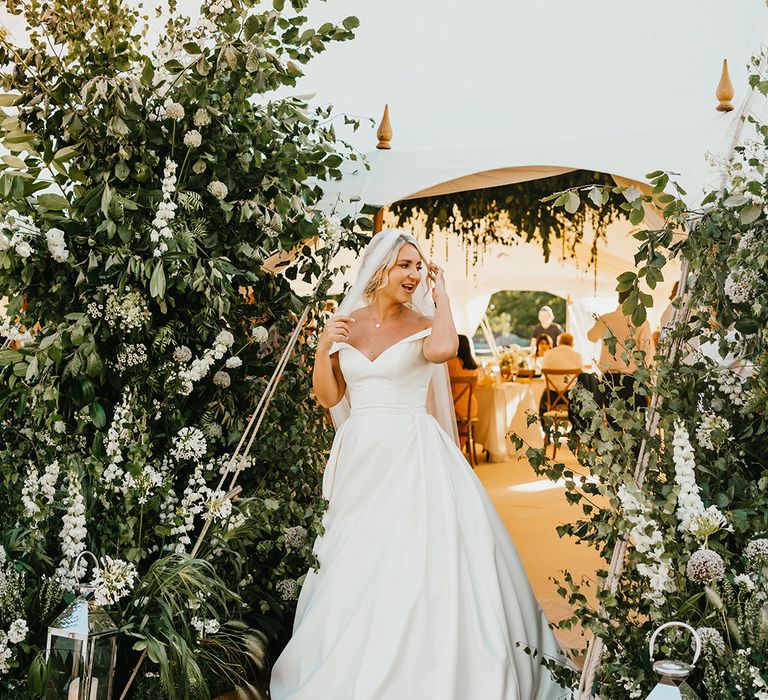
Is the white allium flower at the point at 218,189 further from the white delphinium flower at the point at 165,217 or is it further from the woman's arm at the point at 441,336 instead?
the woman's arm at the point at 441,336

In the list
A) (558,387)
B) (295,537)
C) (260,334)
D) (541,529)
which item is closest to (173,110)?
(260,334)

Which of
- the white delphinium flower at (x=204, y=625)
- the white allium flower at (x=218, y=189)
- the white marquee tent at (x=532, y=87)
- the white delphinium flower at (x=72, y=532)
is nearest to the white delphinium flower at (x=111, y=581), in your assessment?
the white delphinium flower at (x=72, y=532)

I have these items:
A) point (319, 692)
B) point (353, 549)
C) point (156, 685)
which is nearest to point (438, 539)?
point (353, 549)

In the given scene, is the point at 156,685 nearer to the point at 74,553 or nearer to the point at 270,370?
the point at 74,553

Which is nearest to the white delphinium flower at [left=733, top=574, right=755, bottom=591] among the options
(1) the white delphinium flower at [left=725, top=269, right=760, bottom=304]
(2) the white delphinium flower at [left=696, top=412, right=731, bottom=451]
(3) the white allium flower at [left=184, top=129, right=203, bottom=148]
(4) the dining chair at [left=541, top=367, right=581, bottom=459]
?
(2) the white delphinium flower at [left=696, top=412, right=731, bottom=451]

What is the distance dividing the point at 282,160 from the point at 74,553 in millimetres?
1719

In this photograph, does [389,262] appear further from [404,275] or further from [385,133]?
[385,133]

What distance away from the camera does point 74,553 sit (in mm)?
2705

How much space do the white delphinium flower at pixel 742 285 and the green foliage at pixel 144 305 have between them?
1.73 meters

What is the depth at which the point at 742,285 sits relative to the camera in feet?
7.50

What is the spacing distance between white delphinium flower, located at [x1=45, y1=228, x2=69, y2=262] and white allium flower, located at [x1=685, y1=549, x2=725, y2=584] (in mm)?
2214

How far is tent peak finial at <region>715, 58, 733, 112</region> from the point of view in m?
3.71

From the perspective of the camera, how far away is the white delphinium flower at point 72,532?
2684mm

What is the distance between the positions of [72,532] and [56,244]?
3.24 feet
